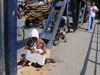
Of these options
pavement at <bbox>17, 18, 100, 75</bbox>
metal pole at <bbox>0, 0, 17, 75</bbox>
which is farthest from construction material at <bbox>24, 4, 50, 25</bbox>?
metal pole at <bbox>0, 0, 17, 75</bbox>

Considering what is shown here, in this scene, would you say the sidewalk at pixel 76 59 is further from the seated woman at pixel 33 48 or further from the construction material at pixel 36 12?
the construction material at pixel 36 12

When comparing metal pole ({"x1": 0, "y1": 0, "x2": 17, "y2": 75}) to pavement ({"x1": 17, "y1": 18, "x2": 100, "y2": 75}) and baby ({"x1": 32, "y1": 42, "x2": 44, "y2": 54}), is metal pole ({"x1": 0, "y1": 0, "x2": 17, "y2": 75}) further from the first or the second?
pavement ({"x1": 17, "y1": 18, "x2": 100, "y2": 75})

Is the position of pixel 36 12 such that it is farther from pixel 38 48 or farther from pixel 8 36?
pixel 8 36

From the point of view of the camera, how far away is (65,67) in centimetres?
466

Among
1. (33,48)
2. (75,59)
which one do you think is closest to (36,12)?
(75,59)

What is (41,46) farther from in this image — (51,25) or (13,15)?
(51,25)

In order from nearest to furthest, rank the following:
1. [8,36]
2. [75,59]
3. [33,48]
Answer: [8,36] < [33,48] < [75,59]

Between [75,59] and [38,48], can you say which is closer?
[38,48]

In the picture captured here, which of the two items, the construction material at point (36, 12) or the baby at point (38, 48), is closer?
the baby at point (38, 48)

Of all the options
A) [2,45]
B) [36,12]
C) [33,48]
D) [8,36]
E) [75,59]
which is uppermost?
[36,12]

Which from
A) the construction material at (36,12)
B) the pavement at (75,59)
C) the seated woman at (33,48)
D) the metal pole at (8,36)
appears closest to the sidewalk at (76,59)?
the pavement at (75,59)

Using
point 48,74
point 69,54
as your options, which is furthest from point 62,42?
point 48,74

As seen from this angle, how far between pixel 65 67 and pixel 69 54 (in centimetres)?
120

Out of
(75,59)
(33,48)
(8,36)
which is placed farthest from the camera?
(75,59)
